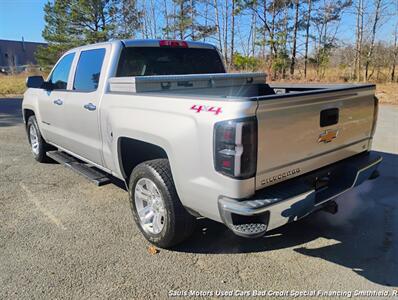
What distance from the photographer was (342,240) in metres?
3.36

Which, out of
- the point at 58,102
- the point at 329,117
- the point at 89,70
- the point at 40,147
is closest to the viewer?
the point at 329,117

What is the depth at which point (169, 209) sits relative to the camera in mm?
2988

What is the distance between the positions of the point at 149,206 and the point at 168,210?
0.44 meters

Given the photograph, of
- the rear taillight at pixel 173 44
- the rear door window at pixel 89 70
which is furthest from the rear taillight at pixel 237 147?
the rear taillight at pixel 173 44

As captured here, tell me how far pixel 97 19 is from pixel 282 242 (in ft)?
122

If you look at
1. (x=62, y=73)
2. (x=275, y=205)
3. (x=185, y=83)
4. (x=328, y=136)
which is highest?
(x=62, y=73)

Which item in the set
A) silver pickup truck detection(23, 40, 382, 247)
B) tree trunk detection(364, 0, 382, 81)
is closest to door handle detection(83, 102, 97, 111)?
silver pickup truck detection(23, 40, 382, 247)

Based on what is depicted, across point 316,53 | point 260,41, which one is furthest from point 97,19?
point 316,53

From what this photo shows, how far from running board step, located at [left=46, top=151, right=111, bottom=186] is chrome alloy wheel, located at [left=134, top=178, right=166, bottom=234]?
0.61 m

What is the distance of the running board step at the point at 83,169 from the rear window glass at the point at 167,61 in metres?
1.21

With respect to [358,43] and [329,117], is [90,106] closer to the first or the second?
[329,117]

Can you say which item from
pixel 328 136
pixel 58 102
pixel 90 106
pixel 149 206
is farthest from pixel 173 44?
pixel 328 136

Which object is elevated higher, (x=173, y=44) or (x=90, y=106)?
(x=173, y=44)

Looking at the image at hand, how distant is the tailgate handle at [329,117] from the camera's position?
112 inches
